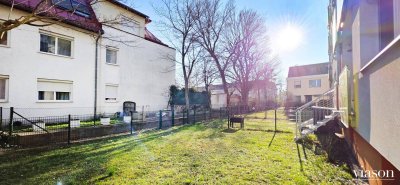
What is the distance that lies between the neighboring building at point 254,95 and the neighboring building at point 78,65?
14.5m

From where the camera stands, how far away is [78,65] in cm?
1347

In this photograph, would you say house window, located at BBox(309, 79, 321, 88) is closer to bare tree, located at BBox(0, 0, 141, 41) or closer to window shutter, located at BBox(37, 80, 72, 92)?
bare tree, located at BBox(0, 0, 141, 41)

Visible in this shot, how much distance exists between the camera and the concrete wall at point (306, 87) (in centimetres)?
3716

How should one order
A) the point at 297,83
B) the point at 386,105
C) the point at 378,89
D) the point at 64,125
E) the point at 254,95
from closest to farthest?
1. the point at 386,105
2. the point at 378,89
3. the point at 64,125
4. the point at 297,83
5. the point at 254,95

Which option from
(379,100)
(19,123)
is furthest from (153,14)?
(379,100)

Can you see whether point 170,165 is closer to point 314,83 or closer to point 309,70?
point 314,83

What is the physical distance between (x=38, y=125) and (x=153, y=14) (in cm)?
1476

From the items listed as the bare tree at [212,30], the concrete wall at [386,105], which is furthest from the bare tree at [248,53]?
the concrete wall at [386,105]

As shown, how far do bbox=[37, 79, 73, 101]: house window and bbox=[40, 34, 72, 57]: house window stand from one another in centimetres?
176

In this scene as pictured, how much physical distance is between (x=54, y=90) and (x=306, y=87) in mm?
39381

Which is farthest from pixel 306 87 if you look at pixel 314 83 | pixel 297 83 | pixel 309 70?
pixel 309 70

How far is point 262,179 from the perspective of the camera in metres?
4.70

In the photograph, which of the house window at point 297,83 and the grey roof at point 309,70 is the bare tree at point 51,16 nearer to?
the house window at point 297,83

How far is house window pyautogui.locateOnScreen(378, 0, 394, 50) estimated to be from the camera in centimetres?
342
